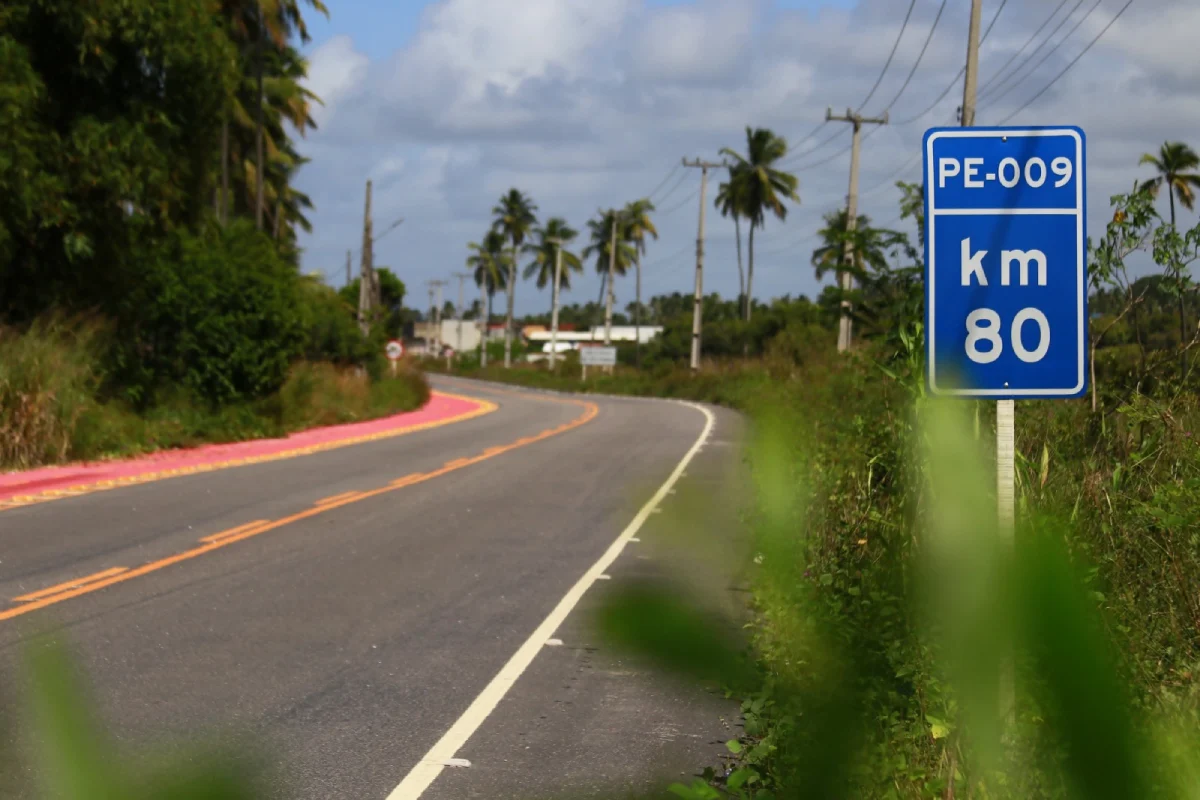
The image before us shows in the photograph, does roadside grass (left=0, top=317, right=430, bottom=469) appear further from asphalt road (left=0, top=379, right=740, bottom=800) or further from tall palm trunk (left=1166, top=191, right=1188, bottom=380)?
tall palm trunk (left=1166, top=191, right=1188, bottom=380)

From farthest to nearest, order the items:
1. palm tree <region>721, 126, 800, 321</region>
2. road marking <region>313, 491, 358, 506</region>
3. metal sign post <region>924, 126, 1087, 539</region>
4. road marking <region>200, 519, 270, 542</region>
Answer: palm tree <region>721, 126, 800, 321</region> → road marking <region>313, 491, 358, 506</region> → road marking <region>200, 519, 270, 542</region> → metal sign post <region>924, 126, 1087, 539</region>

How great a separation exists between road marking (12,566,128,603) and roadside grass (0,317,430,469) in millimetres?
8766

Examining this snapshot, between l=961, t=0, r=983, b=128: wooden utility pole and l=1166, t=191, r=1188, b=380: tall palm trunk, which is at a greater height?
l=961, t=0, r=983, b=128: wooden utility pole

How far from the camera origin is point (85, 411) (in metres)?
20.5

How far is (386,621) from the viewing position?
877 cm

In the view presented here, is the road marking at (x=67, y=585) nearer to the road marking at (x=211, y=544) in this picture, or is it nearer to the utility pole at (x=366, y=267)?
the road marking at (x=211, y=544)

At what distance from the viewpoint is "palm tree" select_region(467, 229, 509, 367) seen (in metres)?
104

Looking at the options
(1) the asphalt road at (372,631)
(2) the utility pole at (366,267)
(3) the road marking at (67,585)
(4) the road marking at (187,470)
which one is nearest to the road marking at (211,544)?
(3) the road marking at (67,585)

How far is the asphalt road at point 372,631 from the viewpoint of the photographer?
133 centimetres

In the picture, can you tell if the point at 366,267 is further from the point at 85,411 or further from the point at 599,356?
the point at 599,356

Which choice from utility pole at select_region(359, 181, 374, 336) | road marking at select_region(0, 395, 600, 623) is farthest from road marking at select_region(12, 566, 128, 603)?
utility pole at select_region(359, 181, 374, 336)

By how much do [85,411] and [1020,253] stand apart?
19552 millimetres

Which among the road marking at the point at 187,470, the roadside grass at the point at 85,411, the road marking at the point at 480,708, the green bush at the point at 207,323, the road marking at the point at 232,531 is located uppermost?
the green bush at the point at 207,323

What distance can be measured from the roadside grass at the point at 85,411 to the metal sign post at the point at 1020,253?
17072 mm
